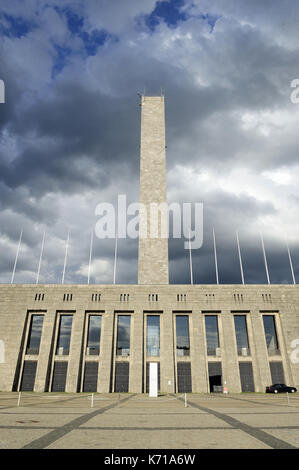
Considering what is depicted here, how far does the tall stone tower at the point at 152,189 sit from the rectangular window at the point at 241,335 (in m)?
12.7

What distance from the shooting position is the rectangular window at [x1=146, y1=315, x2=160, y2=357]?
4184 centimetres

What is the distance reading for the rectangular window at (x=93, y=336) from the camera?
4172cm

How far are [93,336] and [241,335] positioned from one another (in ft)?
73.9

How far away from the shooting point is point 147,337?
140 feet

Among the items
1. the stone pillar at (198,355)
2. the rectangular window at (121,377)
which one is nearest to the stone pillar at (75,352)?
the rectangular window at (121,377)

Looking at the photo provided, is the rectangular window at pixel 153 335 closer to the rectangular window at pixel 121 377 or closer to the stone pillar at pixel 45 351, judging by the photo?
the rectangular window at pixel 121 377

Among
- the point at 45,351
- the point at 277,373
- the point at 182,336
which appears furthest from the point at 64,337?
the point at 277,373

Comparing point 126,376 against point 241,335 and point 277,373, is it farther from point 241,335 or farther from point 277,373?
point 277,373

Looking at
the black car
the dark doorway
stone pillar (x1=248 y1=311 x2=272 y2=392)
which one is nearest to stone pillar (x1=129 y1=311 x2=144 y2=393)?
the dark doorway

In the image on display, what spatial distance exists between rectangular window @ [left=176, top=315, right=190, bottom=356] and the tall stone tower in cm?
640

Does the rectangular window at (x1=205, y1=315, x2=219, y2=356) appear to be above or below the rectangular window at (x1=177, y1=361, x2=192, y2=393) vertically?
above

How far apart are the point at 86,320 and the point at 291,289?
1268 inches

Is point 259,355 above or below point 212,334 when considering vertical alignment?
below

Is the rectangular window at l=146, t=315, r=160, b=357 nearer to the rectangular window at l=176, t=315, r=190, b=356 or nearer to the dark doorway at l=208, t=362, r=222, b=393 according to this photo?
the rectangular window at l=176, t=315, r=190, b=356
